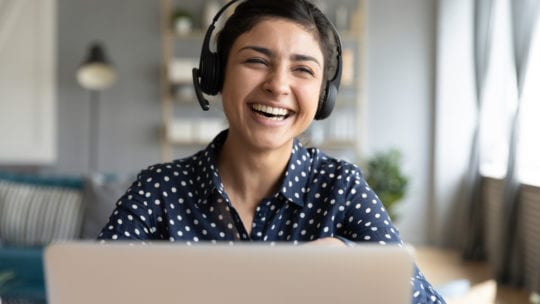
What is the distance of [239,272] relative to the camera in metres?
0.71

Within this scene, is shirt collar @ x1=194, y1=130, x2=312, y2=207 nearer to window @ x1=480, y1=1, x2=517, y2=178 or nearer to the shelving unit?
window @ x1=480, y1=1, x2=517, y2=178

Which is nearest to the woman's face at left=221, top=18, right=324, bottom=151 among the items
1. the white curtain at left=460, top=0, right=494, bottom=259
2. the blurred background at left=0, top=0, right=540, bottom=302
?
the white curtain at left=460, top=0, right=494, bottom=259

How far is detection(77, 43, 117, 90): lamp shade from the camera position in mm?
6602

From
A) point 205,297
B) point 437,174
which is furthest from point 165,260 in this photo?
point 437,174

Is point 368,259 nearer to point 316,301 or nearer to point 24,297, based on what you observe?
point 316,301

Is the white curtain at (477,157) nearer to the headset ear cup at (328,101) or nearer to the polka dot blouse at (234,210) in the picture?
the headset ear cup at (328,101)

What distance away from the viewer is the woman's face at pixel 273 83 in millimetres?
1319

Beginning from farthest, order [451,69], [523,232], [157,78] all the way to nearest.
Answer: [157,78]
[451,69]
[523,232]

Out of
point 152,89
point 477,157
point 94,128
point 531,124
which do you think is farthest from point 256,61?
point 94,128

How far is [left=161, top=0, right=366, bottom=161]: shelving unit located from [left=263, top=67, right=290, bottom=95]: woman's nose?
5549 millimetres

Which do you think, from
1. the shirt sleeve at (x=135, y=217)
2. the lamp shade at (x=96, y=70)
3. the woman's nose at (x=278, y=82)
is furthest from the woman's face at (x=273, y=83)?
the lamp shade at (x=96, y=70)

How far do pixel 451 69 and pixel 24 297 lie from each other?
14.7 feet

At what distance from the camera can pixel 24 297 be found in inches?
144

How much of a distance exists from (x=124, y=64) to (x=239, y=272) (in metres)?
6.76
